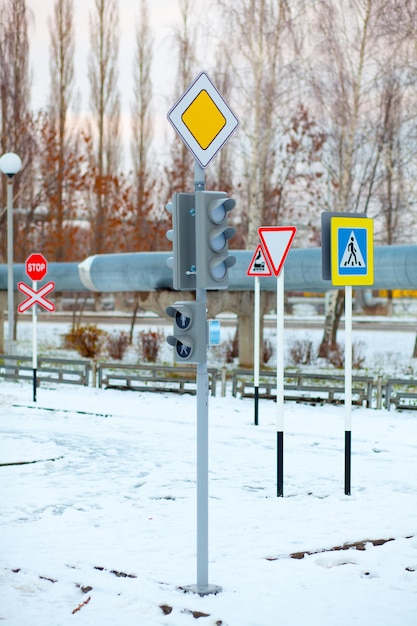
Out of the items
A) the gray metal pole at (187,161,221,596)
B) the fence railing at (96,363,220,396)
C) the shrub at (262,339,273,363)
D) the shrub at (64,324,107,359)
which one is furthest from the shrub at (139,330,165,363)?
the gray metal pole at (187,161,221,596)

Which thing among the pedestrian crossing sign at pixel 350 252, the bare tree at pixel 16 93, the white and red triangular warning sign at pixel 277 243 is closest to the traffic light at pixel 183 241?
the pedestrian crossing sign at pixel 350 252

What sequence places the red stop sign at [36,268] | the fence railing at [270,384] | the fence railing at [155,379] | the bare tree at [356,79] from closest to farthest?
the fence railing at [270,384] < the red stop sign at [36,268] < the fence railing at [155,379] < the bare tree at [356,79]

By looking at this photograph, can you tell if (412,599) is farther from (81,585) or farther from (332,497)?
(332,497)

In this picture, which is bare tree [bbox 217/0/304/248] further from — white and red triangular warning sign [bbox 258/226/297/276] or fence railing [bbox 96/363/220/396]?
white and red triangular warning sign [bbox 258/226/297/276]

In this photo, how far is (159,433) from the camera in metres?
16.0

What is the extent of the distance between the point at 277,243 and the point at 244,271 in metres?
11.8

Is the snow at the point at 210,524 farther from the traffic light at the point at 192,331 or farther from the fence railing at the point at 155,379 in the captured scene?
the fence railing at the point at 155,379

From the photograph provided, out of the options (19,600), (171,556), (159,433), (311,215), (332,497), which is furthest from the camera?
(311,215)

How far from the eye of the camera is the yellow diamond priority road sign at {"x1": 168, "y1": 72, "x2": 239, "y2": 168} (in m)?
7.45

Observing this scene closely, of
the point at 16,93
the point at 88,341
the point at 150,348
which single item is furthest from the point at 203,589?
the point at 16,93

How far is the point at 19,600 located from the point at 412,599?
2804mm

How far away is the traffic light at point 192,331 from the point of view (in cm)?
736

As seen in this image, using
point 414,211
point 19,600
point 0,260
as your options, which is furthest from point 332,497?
point 0,260

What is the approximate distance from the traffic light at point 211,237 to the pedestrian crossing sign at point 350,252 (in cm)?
363
